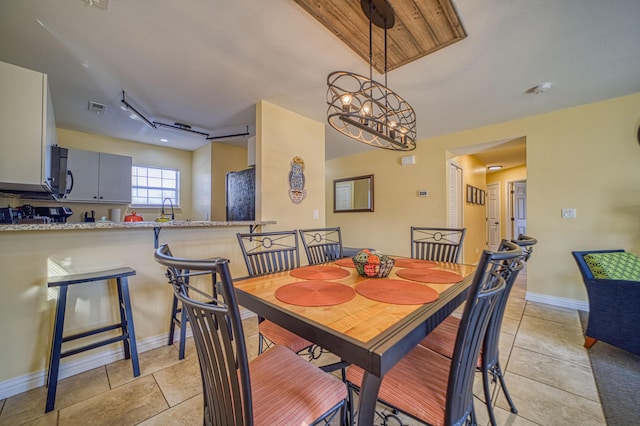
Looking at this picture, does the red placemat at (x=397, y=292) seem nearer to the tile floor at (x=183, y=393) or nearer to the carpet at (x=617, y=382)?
the tile floor at (x=183, y=393)

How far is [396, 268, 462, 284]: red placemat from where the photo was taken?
142 cm

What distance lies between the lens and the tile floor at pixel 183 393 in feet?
4.45

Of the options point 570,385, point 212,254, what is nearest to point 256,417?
point 212,254

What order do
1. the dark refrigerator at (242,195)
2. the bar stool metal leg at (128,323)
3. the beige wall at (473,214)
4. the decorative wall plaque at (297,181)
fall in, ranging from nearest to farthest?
the bar stool metal leg at (128,323) → the decorative wall plaque at (297,181) → the dark refrigerator at (242,195) → the beige wall at (473,214)

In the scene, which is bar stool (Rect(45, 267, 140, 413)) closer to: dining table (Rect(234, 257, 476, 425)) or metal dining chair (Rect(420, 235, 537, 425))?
dining table (Rect(234, 257, 476, 425))

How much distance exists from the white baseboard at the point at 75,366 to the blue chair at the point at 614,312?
3564 millimetres

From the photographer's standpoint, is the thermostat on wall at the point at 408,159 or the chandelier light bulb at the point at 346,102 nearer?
the chandelier light bulb at the point at 346,102

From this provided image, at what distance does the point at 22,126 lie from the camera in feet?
5.79

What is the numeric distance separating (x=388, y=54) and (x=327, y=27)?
585 millimetres

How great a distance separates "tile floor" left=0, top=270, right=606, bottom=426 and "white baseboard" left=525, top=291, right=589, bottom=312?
3.40ft

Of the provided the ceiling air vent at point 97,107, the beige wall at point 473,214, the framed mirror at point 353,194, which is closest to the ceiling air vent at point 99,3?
the ceiling air vent at point 97,107

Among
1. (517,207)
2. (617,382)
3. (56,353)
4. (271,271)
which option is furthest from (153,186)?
(517,207)

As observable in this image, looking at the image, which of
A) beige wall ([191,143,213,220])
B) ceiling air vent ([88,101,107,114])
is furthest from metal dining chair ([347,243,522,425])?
beige wall ([191,143,213,220])

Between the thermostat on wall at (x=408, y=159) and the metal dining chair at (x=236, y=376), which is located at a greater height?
the thermostat on wall at (x=408, y=159)
